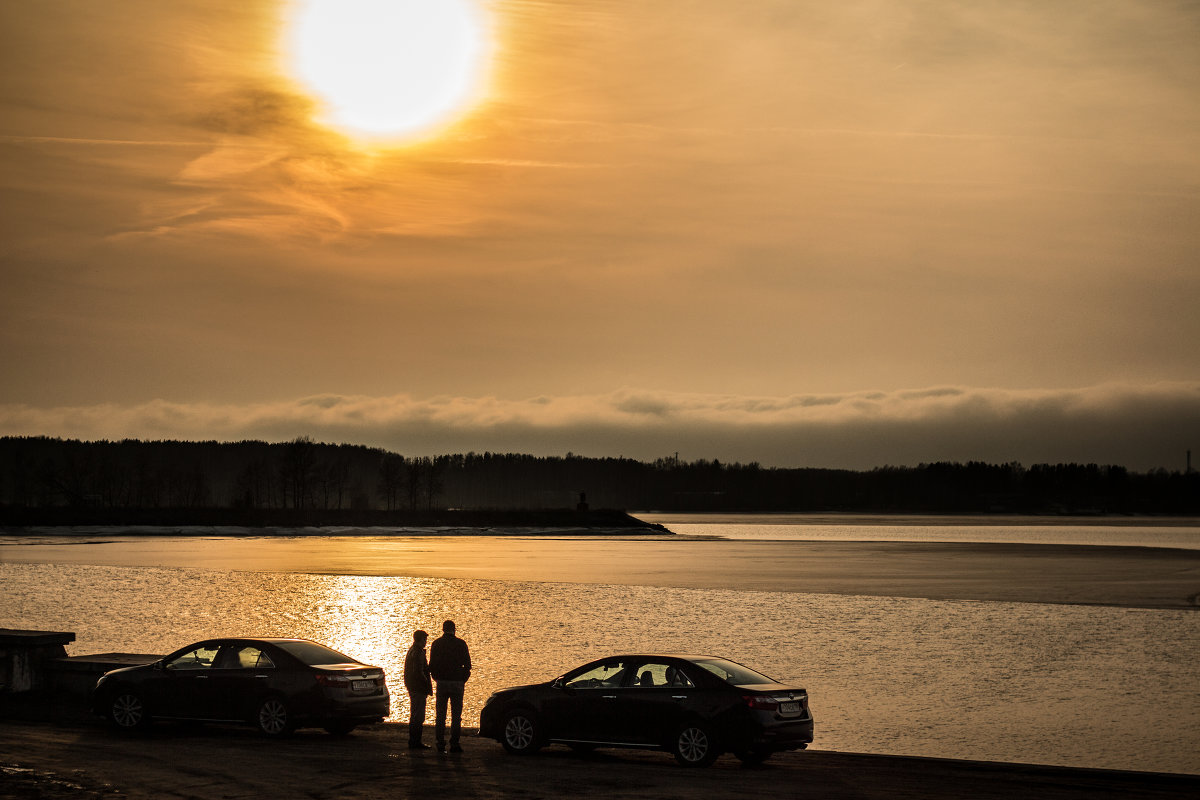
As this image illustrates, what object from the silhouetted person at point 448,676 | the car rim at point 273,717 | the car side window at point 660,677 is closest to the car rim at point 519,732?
the silhouetted person at point 448,676

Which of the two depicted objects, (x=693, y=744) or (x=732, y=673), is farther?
(x=732, y=673)

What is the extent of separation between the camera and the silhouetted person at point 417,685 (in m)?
23.7

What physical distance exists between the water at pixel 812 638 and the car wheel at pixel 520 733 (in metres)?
7.11

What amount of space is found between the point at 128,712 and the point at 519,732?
8.19 m

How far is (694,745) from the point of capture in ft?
71.7

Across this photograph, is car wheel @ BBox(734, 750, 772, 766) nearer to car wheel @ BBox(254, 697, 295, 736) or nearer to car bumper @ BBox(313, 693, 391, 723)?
car bumper @ BBox(313, 693, 391, 723)

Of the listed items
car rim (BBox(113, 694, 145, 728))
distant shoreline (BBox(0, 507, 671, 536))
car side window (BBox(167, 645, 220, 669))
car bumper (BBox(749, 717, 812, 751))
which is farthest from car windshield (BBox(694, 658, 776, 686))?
distant shoreline (BBox(0, 507, 671, 536))

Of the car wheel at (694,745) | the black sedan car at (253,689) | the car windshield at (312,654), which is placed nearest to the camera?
the car wheel at (694,745)

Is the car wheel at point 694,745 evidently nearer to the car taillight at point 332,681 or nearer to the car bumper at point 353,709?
the car bumper at point 353,709

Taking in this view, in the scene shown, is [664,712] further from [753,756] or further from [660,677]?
[753,756]

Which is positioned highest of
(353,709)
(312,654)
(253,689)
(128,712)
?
(312,654)

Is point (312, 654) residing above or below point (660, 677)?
above

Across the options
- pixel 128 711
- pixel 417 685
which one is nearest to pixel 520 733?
pixel 417 685

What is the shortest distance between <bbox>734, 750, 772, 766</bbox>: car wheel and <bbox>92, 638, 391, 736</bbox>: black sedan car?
23.5ft
